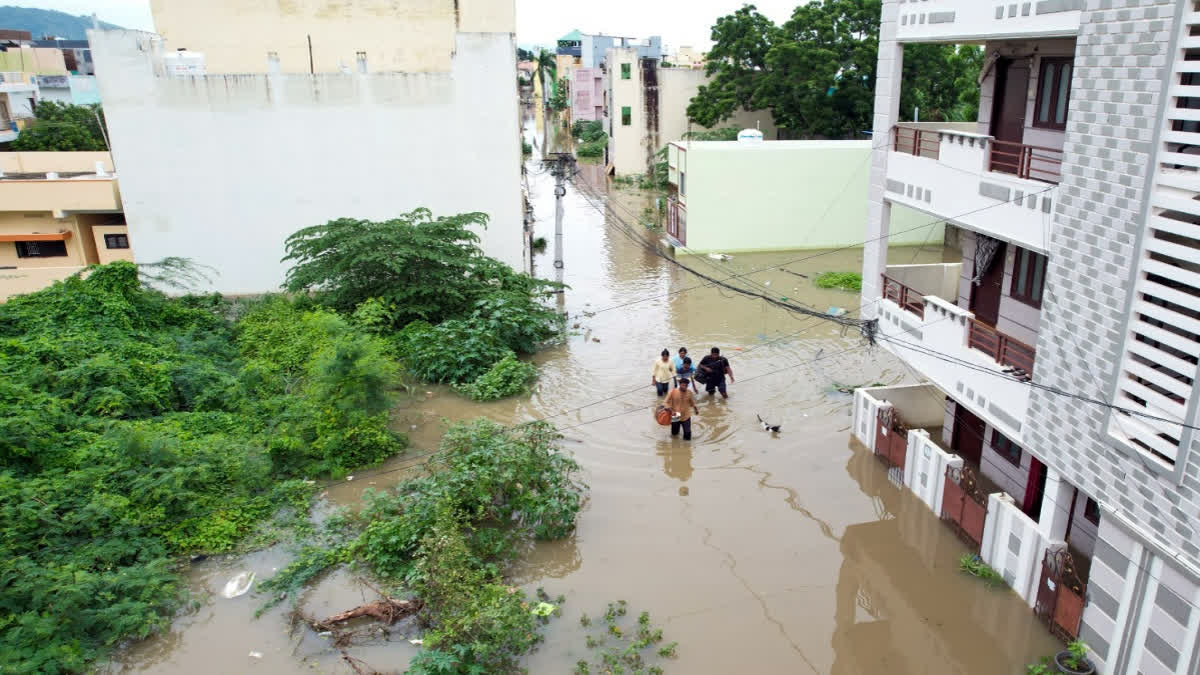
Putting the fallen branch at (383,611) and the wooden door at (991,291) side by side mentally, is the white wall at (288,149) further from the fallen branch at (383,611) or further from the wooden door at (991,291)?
the fallen branch at (383,611)

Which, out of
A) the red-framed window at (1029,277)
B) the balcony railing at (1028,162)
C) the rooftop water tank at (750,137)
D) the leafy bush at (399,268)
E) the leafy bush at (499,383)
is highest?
the balcony railing at (1028,162)

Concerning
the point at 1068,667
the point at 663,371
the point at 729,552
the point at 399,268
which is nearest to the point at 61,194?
the point at 399,268

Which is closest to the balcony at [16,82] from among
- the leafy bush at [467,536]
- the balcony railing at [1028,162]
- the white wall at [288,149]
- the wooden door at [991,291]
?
the white wall at [288,149]

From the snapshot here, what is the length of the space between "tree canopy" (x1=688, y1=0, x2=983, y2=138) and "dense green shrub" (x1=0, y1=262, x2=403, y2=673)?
78.4ft

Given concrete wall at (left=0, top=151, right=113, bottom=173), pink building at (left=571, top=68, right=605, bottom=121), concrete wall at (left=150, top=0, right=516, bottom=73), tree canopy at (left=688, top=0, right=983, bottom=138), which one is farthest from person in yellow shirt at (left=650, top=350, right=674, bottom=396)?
Answer: pink building at (left=571, top=68, right=605, bottom=121)

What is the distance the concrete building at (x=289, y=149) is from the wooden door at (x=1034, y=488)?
14.2 meters

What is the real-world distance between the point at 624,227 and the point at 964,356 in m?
21.9

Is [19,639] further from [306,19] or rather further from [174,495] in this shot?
[306,19]

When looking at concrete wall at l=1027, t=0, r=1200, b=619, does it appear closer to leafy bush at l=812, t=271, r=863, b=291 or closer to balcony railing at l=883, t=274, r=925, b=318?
balcony railing at l=883, t=274, r=925, b=318

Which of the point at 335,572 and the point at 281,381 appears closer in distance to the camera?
the point at 335,572

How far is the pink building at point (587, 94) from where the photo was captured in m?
65.6

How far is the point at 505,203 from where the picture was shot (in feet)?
67.6

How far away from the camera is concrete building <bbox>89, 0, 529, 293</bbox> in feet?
62.5

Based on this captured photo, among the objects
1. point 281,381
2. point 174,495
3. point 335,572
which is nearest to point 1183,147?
point 335,572
